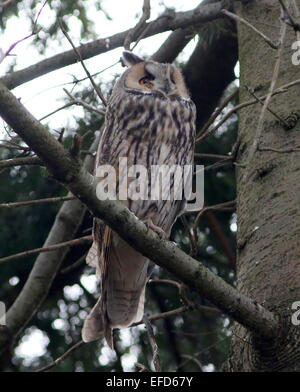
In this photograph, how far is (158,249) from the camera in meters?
2.44

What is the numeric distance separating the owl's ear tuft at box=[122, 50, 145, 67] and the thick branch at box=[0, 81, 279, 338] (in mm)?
1408

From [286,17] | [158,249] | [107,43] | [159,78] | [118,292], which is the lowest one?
[158,249]

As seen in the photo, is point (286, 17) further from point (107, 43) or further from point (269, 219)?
point (107, 43)

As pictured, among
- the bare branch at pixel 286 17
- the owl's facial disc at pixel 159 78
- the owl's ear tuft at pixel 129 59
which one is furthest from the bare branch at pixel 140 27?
the bare branch at pixel 286 17

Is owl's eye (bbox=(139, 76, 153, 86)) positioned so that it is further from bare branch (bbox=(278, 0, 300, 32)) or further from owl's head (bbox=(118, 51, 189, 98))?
bare branch (bbox=(278, 0, 300, 32))

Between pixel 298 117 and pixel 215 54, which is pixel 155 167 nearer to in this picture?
pixel 298 117

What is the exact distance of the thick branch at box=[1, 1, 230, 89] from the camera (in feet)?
11.6

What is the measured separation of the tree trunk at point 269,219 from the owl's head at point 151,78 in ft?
1.13

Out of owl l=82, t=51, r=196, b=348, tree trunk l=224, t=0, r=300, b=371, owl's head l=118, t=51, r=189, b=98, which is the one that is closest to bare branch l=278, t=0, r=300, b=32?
tree trunk l=224, t=0, r=300, b=371

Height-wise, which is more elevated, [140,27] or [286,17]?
[140,27]

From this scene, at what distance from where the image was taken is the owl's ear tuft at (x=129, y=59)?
3.63 meters

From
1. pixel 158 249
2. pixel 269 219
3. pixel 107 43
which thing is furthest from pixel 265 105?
pixel 107 43

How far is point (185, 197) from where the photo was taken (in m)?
3.47

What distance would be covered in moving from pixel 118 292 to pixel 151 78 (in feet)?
3.55
